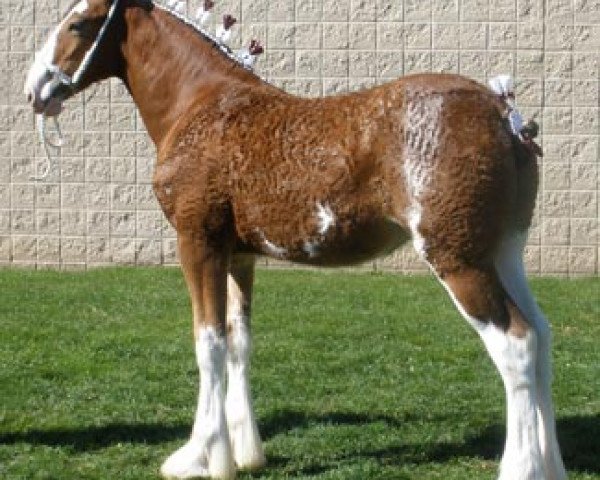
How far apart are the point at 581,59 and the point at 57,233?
5.27 metres

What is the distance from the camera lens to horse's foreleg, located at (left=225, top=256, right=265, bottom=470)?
6.30 metres

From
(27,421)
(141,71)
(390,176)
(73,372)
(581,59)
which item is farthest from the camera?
(581,59)

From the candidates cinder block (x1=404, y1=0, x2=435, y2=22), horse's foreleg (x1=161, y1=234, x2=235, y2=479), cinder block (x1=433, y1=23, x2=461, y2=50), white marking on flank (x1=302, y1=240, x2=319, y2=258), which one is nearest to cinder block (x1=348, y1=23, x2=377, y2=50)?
cinder block (x1=404, y1=0, x2=435, y2=22)

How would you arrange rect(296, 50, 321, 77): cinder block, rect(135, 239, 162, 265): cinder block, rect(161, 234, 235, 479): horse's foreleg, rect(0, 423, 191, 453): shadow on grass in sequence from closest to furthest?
rect(161, 234, 235, 479): horse's foreleg
rect(0, 423, 191, 453): shadow on grass
rect(296, 50, 321, 77): cinder block
rect(135, 239, 162, 265): cinder block

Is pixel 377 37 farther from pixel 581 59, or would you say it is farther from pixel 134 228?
pixel 134 228

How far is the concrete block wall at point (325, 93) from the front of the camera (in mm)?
12523

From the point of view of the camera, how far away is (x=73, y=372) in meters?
8.36

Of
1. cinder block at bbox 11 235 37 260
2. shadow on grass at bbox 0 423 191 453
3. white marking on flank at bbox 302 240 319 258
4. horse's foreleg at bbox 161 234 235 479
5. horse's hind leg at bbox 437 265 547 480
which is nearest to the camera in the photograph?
horse's hind leg at bbox 437 265 547 480

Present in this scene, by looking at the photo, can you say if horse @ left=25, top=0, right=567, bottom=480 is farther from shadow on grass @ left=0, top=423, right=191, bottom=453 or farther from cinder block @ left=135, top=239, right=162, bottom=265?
cinder block @ left=135, top=239, right=162, bottom=265

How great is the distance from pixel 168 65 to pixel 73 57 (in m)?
0.46

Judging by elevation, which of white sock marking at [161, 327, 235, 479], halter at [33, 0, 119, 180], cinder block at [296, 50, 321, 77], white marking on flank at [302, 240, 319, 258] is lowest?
white sock marking at [161, 327, 235, 479]

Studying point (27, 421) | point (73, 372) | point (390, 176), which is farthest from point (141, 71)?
point (73, 372)

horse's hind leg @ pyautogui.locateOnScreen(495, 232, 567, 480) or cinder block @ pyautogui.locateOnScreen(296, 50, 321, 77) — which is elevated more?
cinder block @ pyautogui.locateOnScreen(296, 50, 321, 77)

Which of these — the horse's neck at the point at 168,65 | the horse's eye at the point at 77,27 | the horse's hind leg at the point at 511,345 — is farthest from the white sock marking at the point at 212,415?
the horse's eye at the point at 77,27
